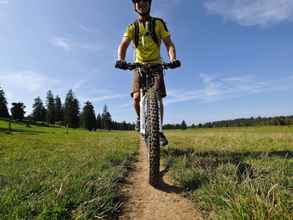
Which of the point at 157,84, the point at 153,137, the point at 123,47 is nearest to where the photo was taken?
the point at 153,137

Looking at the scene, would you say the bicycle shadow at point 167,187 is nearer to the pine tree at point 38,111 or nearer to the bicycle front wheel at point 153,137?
the bicycle front wheel at point 153,137

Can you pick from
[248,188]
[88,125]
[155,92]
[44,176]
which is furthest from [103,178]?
[88,125]

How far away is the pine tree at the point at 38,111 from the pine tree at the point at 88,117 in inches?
1303

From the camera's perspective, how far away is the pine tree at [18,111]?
108 meters

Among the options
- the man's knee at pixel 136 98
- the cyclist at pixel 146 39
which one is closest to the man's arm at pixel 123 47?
the cyclist at pixel 146 39

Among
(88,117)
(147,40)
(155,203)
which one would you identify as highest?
(88,117)

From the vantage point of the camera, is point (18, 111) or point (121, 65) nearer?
point (121, 65)

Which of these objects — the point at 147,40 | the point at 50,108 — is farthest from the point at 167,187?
the point at 50,108

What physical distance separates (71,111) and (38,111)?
3433cm

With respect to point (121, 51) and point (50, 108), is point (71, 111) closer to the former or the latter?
point (50, 108)

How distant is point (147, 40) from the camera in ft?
23.8

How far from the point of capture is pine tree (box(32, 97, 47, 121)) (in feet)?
440

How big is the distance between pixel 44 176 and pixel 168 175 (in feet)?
7.78

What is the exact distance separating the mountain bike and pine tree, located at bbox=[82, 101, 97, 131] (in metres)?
105
